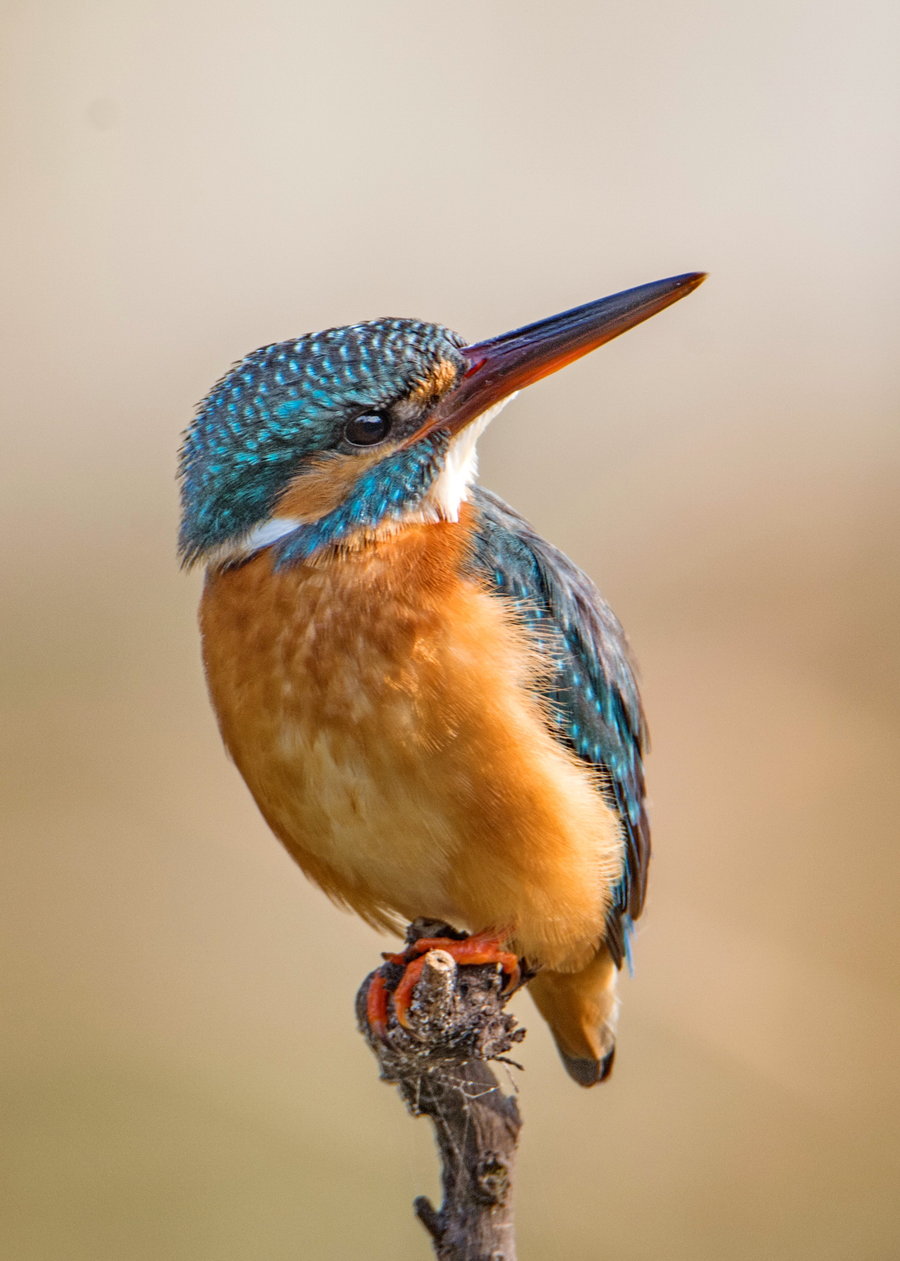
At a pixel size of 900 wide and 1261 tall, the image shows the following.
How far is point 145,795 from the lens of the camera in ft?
15.2

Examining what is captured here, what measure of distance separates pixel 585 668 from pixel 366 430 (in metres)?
0.67

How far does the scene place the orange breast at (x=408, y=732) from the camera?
7.44 ft

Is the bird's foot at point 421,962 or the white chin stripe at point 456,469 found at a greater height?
the white chin stripe at point 456,469

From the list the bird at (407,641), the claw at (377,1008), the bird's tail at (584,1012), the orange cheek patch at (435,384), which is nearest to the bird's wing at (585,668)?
the bird at (407,641)

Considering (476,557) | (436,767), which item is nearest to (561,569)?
(476,557)

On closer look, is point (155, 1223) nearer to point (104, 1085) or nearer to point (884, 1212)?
point (104, 1085)

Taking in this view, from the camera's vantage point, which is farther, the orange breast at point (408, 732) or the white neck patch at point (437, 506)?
the white neck patch at point (437, 506)

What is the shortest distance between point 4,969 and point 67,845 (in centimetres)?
48

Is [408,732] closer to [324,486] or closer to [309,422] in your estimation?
[324,486]

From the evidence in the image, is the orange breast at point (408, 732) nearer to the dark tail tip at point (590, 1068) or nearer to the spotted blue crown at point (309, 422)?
the spotted blue crown at point (309, 422)

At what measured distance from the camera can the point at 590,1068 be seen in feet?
10.1

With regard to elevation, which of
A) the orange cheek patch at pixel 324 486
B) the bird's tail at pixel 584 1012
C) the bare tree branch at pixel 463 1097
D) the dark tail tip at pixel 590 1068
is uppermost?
the orange cheek patch at pixel 324 486

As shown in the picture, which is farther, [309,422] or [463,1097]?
[309,422]

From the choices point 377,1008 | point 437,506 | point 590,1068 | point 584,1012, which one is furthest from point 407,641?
point 590,1068
